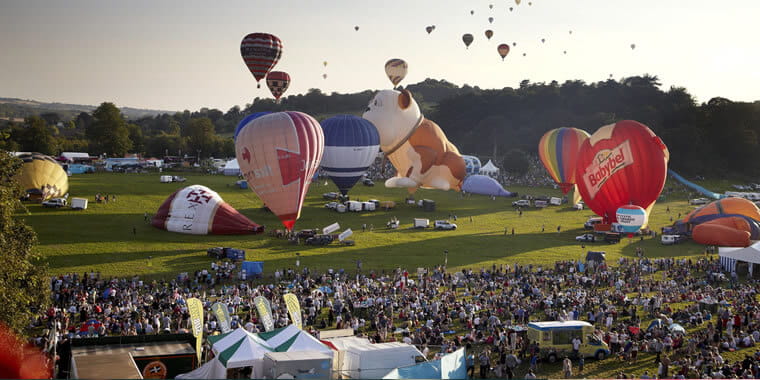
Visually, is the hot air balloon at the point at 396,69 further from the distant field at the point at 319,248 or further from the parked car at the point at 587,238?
the parked car at the point at 587,238

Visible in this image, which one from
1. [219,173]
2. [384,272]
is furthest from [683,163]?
[384,272]

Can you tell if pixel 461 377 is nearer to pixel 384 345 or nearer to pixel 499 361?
pixel 384 345

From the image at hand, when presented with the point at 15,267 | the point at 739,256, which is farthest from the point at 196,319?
the point at 739,256

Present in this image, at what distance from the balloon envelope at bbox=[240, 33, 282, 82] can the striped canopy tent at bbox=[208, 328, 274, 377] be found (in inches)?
1250

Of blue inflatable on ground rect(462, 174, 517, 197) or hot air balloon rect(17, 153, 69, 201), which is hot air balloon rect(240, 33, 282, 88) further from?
blue inflatable on ground rect(462, 174, 517, 197)

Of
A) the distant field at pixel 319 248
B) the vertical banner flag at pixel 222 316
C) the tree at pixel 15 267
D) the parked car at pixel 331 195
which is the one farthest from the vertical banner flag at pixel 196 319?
the parked car at pixel 331 195

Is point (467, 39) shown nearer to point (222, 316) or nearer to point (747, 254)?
point (747, 254)

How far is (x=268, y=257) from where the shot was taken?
96.1 feet

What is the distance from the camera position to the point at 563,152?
49.3 metres

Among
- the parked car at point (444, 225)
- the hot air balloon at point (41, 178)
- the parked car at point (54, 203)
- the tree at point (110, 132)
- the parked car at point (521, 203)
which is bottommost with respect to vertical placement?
the parked car at point (444, 225)

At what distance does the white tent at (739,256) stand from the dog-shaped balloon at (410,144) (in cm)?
2318

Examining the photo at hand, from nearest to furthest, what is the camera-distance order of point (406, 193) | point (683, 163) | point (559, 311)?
point (559, 311)
point (406, 193)
point (683, 163)

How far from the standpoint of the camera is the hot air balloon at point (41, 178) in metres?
38.3

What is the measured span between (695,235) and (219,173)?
1703 inches
